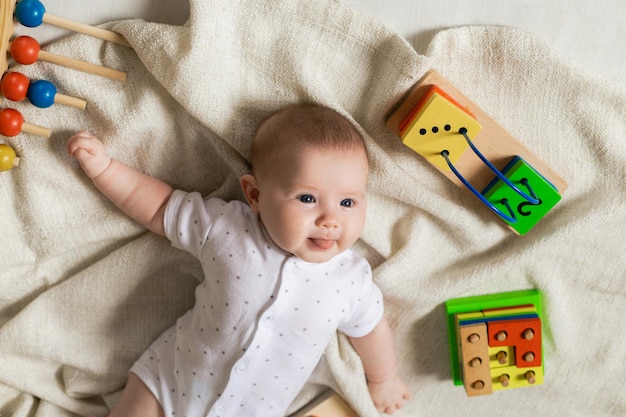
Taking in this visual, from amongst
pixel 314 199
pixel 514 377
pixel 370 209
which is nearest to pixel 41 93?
pixel 314 199

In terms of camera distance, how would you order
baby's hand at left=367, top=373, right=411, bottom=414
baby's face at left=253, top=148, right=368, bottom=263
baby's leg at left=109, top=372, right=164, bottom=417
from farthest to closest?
baby's hand at left=367, top=373, right=411, bottom=414 → baby's leg at left=109, top=372, right=164, bottom=417 → baby's face at left=253, top=148, right=368, bottom=263

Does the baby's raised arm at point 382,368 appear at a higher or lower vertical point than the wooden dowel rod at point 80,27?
lower

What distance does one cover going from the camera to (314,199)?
112cm

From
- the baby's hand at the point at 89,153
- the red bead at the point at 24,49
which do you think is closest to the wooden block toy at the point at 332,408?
the baby's hand at the point at 89,153

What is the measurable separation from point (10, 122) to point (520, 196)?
924mm

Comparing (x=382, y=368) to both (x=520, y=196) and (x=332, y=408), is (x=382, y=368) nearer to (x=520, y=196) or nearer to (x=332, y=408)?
(x=332, y=408)

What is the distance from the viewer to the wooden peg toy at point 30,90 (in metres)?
1.13

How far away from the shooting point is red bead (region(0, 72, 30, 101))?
113 centimetres

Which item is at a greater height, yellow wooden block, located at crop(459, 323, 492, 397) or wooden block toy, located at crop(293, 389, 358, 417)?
yellow wooden block, located at crop(459, 323, 492, 397)

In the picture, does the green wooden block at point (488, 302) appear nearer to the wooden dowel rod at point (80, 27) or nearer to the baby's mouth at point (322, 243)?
the baby's mouth at point (322, 243)

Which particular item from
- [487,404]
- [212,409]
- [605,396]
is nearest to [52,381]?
[212,409]

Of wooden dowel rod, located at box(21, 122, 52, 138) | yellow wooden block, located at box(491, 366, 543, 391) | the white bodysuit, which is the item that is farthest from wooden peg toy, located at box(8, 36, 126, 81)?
yellow wooden block, located at box(491, 366, 543, 391)

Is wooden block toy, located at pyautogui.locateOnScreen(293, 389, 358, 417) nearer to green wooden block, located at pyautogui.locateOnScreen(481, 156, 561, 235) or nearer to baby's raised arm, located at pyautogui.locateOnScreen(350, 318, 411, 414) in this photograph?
baby's raised arm, located at pyautogui.locateOnScreen(350, 318, 411, 414)

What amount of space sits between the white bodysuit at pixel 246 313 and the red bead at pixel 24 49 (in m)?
0.35
